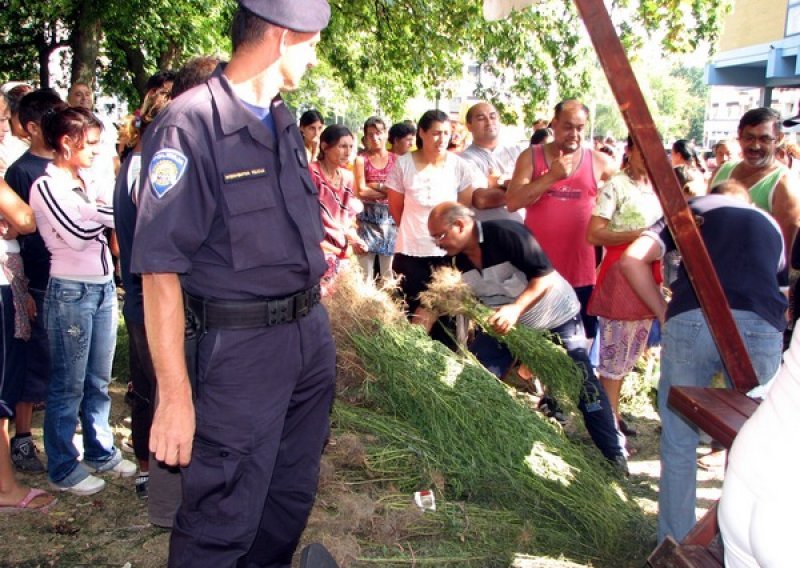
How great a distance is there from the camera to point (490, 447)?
3.29m

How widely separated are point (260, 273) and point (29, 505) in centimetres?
202

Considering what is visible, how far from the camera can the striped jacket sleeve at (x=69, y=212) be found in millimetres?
3205

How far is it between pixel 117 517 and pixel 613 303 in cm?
281

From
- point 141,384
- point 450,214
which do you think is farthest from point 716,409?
point 141,384

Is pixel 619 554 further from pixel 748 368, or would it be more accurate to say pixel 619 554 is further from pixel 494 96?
pixel 494 96

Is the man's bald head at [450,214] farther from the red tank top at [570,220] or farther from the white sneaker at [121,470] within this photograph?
the white sneaker at [121,470]

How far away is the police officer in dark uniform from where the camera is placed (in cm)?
197

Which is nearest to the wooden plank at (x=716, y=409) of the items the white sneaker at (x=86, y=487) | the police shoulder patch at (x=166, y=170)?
the police shoulder patch at (x=166, y=170)

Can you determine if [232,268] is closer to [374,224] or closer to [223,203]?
[223,203]

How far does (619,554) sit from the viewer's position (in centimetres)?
317

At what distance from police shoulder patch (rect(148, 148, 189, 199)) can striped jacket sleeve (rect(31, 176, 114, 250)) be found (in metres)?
1.49

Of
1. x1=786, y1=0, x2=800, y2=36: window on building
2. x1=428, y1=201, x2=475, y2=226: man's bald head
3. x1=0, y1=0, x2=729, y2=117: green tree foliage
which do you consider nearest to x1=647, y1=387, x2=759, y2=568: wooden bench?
x1=428, y1=201, x2=475, y2=226: man's bald head

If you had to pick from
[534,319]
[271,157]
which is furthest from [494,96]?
[271,157]

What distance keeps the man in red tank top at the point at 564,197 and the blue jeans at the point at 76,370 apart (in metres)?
2.59
